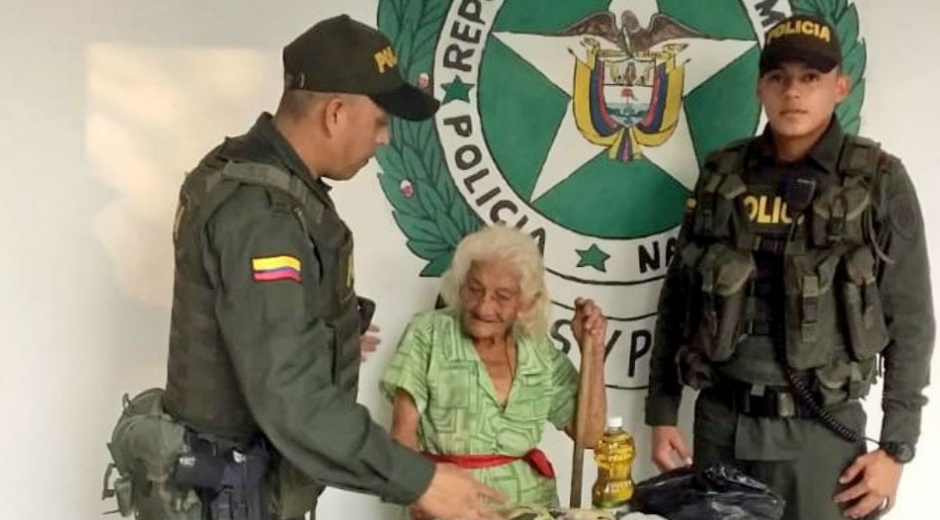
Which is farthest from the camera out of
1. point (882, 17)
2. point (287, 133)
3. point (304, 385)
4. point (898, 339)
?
point (882, 17)

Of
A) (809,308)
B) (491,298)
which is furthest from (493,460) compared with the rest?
(809,308)

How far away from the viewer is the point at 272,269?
68.6 inches

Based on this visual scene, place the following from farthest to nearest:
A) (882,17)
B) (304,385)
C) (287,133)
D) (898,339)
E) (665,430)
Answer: (882,17), (665,430), (898,339), (287,133), (304,385)

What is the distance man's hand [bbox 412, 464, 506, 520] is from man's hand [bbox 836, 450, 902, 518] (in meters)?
0.90

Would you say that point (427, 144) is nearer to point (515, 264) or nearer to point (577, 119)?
point (577, 119)

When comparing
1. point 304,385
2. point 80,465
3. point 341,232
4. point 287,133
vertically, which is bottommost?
point 80,465

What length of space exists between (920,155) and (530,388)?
1.13m

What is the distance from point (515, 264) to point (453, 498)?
30.6 inches

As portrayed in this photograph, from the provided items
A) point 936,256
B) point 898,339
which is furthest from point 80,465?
point 936,256

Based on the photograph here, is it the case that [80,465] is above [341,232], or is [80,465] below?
below

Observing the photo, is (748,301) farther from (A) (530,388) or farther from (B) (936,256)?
(B) (936,256)

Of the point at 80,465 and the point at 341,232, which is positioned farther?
the point at 80,465

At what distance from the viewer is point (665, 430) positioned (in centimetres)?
264

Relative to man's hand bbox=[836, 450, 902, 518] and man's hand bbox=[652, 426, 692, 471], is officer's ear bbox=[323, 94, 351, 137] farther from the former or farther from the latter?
man's hand bbox=[836, 450, 902, 518]
